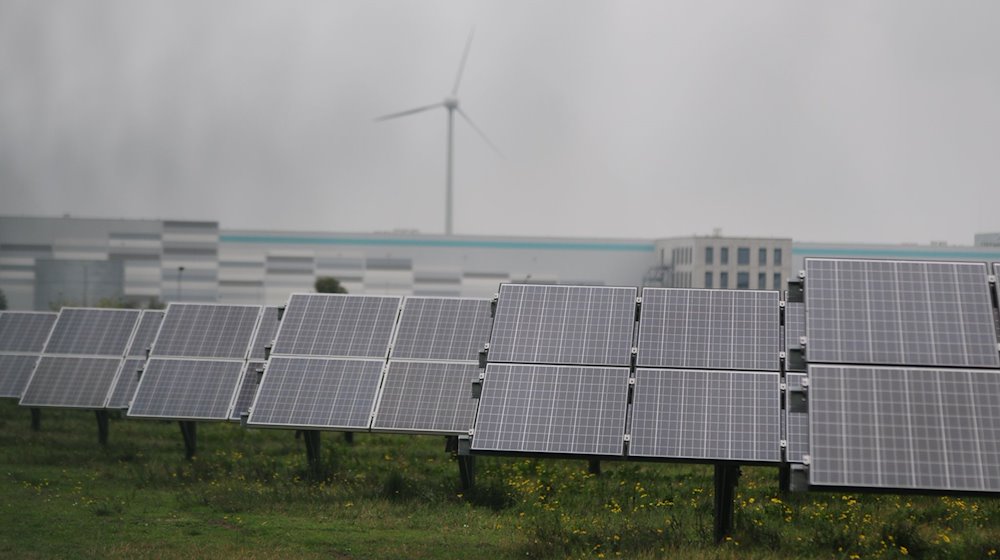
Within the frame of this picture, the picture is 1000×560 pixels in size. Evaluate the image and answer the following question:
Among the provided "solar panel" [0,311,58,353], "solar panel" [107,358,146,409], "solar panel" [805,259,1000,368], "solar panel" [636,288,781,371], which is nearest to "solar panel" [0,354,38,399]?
"solar panel" [0,311,58,353]

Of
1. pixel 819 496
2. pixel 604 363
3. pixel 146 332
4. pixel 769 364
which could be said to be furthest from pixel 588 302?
pixel 146 332

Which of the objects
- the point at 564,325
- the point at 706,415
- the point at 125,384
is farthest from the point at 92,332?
the point at 706,415

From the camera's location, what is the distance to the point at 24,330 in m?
41.0

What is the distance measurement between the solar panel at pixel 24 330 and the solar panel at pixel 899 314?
28978 millimetres

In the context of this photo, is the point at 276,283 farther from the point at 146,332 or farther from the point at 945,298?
the point at 945,298

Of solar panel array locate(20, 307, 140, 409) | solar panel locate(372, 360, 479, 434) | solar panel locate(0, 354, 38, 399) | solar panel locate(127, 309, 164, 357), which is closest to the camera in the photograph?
solar panel locate(372, 360, 479, 434)

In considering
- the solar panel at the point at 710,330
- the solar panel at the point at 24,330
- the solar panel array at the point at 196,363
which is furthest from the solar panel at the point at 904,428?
the solar panel at the point at 24,330

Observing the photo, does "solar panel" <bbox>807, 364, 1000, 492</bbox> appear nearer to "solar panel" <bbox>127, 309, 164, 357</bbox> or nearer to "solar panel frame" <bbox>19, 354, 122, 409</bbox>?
"solar panel frame" <bbox>19, 354, 122, 409</bbox>

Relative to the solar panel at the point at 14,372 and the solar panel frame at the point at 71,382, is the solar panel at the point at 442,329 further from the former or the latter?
the solar panel at the point at 14,372

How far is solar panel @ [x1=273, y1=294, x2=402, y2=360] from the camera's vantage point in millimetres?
26047

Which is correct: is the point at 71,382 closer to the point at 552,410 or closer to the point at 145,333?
the point at 145,333

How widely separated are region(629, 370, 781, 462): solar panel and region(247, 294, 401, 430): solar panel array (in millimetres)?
7157

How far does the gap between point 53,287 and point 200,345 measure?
100840 mm

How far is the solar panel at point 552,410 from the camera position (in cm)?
1878
